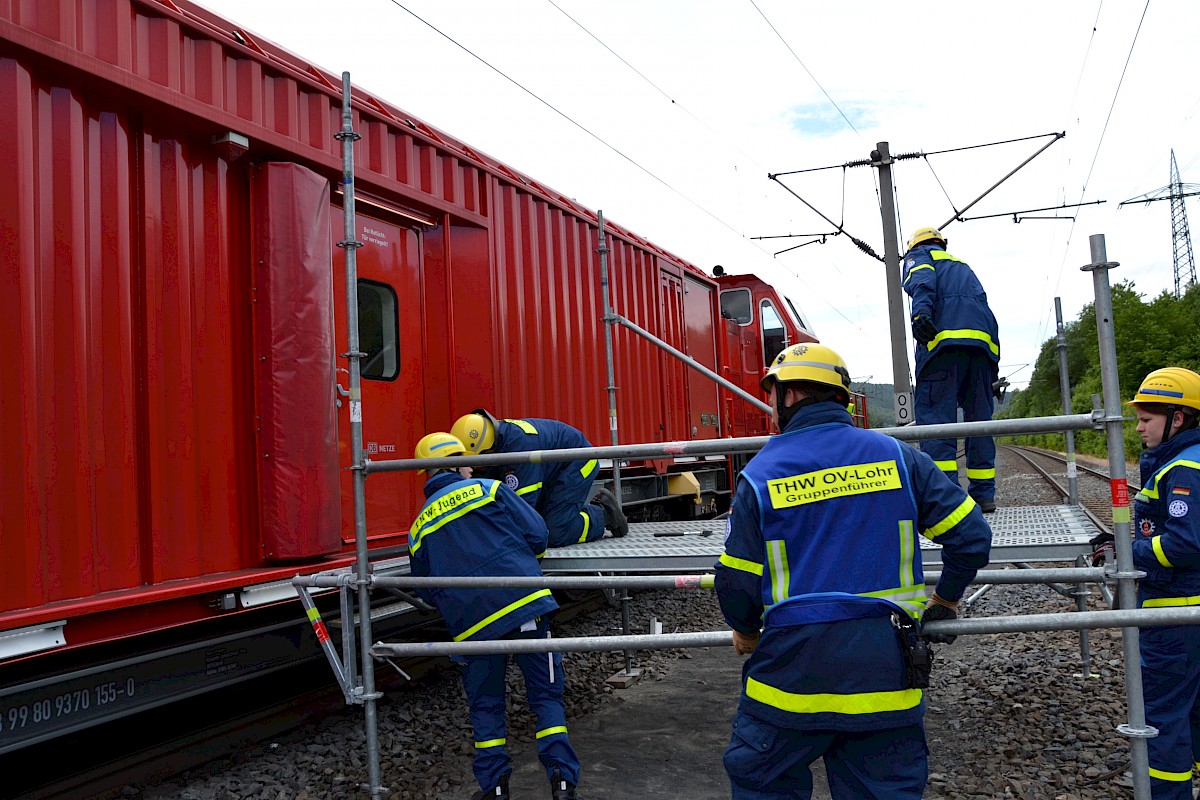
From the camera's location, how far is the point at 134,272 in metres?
4.09

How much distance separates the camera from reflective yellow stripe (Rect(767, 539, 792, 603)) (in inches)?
A: 101

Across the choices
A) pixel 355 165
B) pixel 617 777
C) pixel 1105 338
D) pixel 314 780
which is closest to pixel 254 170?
pixel 355 165

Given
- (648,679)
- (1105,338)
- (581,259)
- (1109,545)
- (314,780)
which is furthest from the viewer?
(581,259)

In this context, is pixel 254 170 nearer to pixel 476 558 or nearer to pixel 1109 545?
pixel 476 558

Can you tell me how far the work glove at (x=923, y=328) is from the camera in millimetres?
4984

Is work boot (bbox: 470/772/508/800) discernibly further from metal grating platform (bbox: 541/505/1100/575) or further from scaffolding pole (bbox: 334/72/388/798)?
metal grating platform (bbox: 541/505/1100/575)

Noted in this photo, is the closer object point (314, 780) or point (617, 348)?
point (314, 780)

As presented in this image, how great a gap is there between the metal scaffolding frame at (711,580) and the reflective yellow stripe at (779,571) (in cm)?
64

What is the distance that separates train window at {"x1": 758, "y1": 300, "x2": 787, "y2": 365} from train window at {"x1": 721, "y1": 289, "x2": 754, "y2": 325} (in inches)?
9.8

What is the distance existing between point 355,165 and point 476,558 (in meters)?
2.66

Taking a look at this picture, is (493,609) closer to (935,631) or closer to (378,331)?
(935,631)

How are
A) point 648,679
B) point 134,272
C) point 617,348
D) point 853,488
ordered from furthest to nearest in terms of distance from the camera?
point 617,348, point 648,679, point 134,272, point 853,488

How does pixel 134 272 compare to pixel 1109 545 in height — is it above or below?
above

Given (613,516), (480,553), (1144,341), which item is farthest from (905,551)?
(1144,341)
